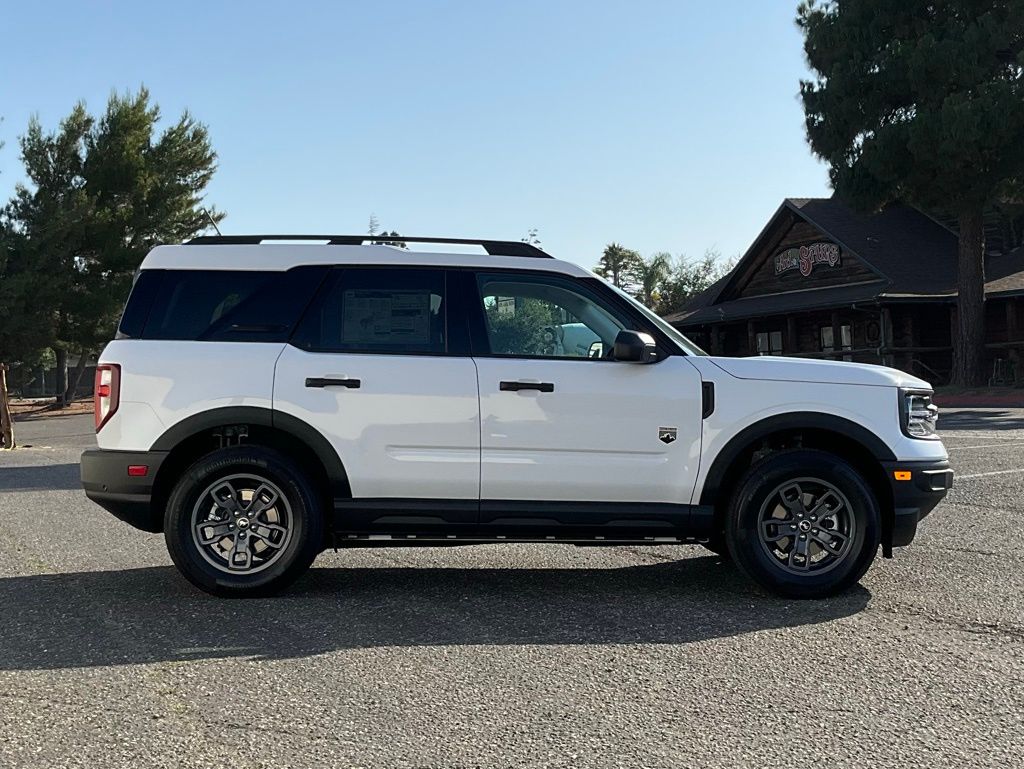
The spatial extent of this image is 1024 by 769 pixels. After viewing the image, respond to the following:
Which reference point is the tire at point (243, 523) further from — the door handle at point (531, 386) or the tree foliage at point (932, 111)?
the tree foliage at point (932, 111)

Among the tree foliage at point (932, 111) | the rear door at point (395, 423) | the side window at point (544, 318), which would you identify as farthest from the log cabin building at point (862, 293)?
the rear door at point (395, 423)

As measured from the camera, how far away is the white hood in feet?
19.8

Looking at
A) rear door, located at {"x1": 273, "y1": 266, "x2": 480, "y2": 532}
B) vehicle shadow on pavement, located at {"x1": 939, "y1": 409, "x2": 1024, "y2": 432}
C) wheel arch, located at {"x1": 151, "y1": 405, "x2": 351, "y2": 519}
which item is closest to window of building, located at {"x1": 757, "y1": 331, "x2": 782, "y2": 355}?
vehicle shadow on pavement, located at {"x1": 939, "y1": 409, "x2": 1024, "y2": 432}

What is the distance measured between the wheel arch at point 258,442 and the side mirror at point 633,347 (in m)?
1.68

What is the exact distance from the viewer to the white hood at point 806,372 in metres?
6.05

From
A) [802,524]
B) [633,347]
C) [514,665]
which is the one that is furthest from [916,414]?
[514,665]

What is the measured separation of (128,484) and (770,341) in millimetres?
38556

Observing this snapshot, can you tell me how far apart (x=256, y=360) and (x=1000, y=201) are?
109ft

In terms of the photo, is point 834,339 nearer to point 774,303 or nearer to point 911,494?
point 774,303

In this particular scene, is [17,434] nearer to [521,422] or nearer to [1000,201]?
[521,422]

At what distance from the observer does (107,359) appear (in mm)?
6016

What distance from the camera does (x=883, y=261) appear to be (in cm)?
3597

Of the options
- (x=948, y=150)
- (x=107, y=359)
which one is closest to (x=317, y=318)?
(x=107, y=359)

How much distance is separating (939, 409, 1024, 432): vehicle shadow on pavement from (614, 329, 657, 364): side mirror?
14.4 meters
